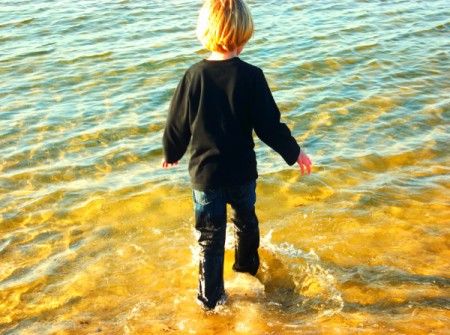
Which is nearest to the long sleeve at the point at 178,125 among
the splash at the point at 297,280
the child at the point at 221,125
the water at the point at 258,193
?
the child at the point at 221,125

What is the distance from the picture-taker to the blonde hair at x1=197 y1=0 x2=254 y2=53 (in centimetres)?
323

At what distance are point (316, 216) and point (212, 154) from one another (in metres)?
1.97

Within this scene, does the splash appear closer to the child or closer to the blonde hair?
the child

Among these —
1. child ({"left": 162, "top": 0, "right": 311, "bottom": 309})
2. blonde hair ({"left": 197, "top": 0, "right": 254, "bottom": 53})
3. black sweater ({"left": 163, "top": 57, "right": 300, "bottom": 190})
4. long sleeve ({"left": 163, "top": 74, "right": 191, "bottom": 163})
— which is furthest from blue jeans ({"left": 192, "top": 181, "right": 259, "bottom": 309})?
blonde hair ({"left": 197, "top": 0, "right": 254, "bottom": 53})

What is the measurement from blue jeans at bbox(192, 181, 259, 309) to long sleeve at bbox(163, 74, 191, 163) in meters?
0.29

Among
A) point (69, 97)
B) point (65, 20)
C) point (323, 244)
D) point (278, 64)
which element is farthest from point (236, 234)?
point (65, 20)

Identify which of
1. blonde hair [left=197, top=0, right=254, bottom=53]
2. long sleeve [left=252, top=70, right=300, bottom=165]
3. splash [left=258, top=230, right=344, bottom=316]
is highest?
blonde hair [left=197, top=0, right=254, bottom=53]

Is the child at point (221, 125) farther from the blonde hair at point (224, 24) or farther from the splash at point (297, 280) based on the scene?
the splash at point (297, 280)

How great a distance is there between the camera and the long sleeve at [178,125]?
341 cm

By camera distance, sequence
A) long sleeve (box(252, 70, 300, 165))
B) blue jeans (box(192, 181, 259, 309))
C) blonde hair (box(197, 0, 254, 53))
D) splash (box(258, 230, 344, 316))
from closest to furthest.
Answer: blonde hair (box(197, 0, 254, 53)) → long sleeve (box(252, 70, 300, 165)) → blue jeans (box(192, 181, 259, 309)) → splash (box(258, 230, 344, 316))

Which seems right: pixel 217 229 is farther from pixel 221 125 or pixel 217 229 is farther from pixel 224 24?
pixel 224 24

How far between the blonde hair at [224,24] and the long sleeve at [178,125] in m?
0.28

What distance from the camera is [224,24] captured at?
323cm

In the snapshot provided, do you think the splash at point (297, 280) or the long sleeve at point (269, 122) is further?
the splash at point (297, 280)
